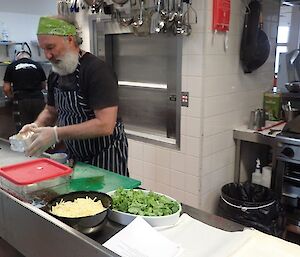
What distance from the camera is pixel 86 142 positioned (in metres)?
1.83

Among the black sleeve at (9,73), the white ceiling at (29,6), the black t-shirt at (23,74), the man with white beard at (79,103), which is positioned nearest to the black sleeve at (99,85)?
the man with white beard at (79,103)

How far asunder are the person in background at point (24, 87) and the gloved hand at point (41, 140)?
10.0ft

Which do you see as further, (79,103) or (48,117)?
(48,117)

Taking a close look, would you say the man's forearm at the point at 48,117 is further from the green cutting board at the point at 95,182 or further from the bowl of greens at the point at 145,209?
the bowl of greens at the point at 145,209

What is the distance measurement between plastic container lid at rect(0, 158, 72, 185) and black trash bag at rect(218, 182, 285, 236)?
1.45 metres

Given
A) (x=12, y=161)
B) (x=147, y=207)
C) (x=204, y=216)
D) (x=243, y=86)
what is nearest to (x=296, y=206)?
(x=243, y=86)

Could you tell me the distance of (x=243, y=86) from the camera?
2762 mm

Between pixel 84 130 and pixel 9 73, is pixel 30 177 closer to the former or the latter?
pixel 84 130

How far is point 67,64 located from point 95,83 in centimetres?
20

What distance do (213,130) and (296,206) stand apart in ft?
2.70

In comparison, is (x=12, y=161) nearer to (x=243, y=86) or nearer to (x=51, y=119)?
(x=51, y=119)

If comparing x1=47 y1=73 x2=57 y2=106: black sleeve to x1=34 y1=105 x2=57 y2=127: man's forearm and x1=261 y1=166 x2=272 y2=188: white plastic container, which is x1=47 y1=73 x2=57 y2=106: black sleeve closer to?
x1=34 y1=105 x2=57 y2=127: man's forearm

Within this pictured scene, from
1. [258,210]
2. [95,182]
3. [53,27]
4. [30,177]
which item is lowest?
[258,210]

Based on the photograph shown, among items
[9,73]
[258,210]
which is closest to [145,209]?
[258,210]
